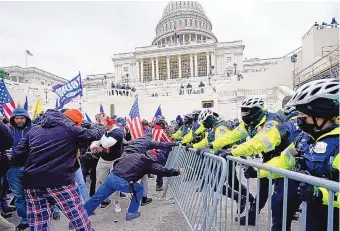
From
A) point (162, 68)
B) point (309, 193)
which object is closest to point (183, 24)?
point (162, 68)

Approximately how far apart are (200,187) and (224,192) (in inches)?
12.7

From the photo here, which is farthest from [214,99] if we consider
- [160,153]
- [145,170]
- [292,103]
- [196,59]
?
[196,59]

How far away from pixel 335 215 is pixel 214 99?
26.0m

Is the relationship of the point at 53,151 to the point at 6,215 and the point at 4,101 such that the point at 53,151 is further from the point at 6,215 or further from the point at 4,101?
the point at 4,101

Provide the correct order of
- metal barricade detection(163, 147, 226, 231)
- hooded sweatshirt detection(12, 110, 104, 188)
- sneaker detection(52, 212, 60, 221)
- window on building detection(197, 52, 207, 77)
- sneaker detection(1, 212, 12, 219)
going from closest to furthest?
1. hooded sweatshirt detection(12, 110, 104, 188)
2. metal barricade detection(163, 147, 226, 231)
3. sneaker detection(52, 212, 60, 221)
4. sneaker detection(1, 212, 12, 219)
5. window on building detection(197, 52, 207, 77)

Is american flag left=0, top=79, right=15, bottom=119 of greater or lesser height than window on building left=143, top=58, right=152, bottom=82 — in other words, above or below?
below

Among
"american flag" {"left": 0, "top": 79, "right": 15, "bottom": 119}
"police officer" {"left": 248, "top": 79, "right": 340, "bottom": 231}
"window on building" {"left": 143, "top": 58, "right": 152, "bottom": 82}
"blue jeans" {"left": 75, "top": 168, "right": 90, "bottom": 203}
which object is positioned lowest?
"blue jeans" {"left": 75, "top": 168, "right": 90, "bottom": 203}

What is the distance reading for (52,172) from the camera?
304cm

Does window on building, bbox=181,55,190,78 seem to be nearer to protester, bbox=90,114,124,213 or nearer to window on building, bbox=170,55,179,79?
window on building, bbox=170,55,179,79

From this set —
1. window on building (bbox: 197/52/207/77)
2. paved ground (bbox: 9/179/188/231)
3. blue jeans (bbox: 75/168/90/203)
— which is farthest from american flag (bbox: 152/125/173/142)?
window on building (bbox: 197/52/207/77)

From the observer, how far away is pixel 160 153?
24.7 feet

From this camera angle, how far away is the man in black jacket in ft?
14.4

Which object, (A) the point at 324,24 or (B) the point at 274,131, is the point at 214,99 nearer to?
(A) the point at 324,24

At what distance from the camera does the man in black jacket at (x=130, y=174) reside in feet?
14.4
